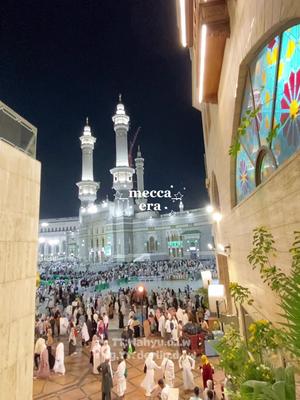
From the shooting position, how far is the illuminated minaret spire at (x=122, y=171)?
4991 cm

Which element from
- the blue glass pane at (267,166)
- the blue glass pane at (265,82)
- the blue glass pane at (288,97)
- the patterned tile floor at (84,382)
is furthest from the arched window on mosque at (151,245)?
the blue glass pane at (288,97)

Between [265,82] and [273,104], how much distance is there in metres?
0.49

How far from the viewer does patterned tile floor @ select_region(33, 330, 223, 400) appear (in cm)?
612

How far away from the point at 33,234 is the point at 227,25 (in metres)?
4.88

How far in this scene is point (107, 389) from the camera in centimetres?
584

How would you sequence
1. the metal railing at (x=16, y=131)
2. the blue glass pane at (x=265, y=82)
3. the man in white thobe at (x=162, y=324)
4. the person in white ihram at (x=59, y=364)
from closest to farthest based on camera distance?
the blue glass pane at (x=265, y=82), the metal railing at (x=16, y=131), the person in white ihram at (x=59, y=364), the man in white thobe at (x=162, y=324)

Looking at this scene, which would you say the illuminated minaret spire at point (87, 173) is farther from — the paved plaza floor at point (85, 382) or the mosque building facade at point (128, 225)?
the paved plaza floor at point (85, 382)

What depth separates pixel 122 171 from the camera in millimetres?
49875

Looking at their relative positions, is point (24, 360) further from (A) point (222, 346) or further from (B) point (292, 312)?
(B) point (292, 312)

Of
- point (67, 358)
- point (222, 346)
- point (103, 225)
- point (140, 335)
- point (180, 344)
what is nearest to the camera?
point (222, 346)

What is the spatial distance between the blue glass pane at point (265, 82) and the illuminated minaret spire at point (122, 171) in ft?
152

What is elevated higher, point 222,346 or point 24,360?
point 222,346

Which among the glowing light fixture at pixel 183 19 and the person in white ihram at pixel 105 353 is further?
the person in white ihram at pixel 105 353

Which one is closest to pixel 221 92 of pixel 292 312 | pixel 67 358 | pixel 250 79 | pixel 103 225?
pixel 250 79
